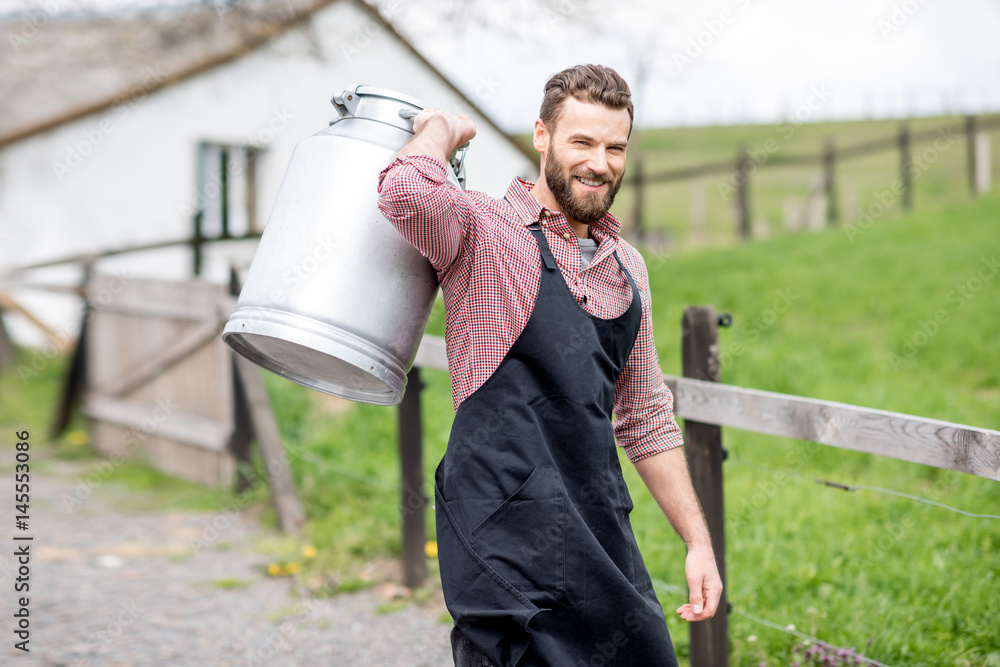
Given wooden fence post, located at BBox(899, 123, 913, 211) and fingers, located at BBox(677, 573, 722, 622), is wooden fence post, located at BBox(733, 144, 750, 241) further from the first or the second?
fingers, located at BBox(677, 573, 722, 622)

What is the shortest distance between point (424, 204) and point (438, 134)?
24 cm

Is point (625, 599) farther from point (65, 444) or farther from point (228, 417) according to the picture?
point (65, 444)

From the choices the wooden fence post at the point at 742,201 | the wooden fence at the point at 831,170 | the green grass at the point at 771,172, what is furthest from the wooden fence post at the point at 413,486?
the green grass at the point at 771,172

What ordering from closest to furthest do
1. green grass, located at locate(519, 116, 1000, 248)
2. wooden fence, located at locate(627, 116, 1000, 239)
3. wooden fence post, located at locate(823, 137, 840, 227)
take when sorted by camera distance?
wooden fence, located at locate(627, 116, 1000, 239) < wooden fence post, located at locate(823, 137, 840, 227) < green grass, located at locate(519, 116, 1000, 248)

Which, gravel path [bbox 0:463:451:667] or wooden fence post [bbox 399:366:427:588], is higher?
wooden fence post [bbox 399:366:427:588]

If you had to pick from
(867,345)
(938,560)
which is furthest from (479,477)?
(867,345)

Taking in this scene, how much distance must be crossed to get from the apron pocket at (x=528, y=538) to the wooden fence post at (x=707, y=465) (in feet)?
3.86

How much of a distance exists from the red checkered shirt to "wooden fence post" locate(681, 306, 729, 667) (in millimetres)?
818

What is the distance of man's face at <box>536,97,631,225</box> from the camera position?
1.83 metres
